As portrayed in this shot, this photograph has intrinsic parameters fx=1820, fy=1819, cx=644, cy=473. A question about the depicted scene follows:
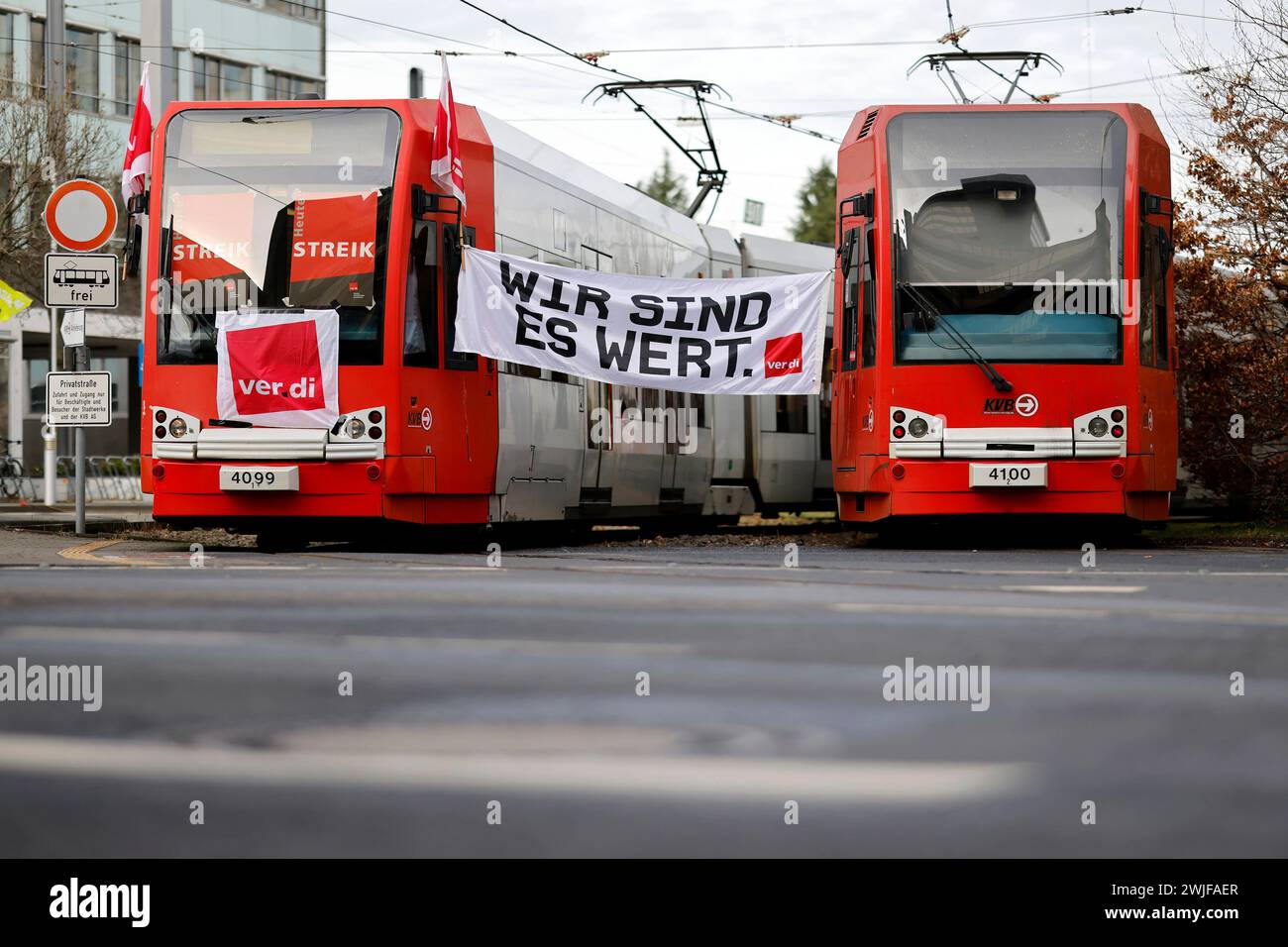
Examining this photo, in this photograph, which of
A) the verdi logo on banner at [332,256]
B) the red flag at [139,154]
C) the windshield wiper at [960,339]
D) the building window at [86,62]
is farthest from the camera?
the building window at [86,62]

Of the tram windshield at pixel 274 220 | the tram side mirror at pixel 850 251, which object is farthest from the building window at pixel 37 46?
the tram side mirror at pixel 850 251

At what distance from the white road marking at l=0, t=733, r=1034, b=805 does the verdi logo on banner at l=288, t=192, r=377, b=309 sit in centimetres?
934

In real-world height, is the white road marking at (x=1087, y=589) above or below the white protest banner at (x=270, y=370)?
below

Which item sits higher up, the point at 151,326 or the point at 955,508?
the point at 151,326

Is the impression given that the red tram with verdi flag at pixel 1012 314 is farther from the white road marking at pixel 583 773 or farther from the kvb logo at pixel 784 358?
the white road marking at pixel 583 773

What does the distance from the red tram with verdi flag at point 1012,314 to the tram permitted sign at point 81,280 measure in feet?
23.8

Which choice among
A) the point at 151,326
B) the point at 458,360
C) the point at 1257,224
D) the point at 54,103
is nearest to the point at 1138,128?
the point at 1257,224

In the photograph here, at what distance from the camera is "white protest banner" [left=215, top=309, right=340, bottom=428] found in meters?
13.8

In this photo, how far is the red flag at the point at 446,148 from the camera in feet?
46.1

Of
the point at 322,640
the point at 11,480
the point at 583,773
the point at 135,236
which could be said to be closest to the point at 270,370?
the point at 135,236

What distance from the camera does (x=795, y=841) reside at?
12.8 feet

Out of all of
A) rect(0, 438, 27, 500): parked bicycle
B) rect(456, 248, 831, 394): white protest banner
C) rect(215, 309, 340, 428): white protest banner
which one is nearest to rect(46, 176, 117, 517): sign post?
rect(215, 309, 340, 428): white protest banner
